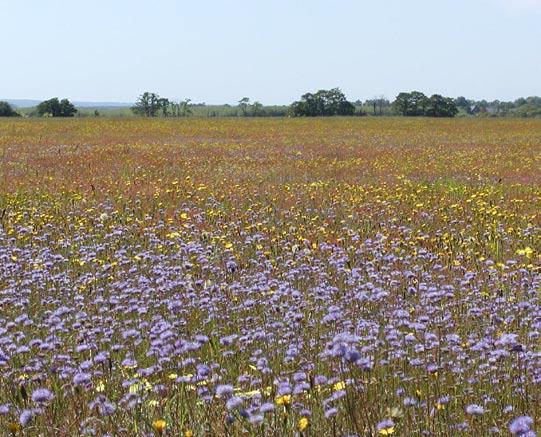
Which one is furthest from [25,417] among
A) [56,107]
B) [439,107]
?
[439,107]

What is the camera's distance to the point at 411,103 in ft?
307

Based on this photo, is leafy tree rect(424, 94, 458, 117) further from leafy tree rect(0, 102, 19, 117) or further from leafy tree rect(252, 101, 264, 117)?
leafy tree rect(0, 102, 19, 117)

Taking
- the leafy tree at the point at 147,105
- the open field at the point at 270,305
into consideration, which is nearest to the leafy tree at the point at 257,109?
the leafy tree at the point at 147,105

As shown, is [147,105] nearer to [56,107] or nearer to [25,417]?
[56,107]

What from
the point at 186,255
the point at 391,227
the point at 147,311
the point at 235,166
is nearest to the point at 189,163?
the point at 235,166

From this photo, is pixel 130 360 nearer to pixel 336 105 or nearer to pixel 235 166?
pixel 235 166

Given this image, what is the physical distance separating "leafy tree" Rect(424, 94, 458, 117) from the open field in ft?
249

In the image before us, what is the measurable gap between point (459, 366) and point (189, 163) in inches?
612

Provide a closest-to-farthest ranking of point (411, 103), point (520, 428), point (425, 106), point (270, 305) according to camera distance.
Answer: point (520, 428) → point (270, 305) → point (425, 106) → point (411, 103)

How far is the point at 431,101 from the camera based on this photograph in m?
90.1

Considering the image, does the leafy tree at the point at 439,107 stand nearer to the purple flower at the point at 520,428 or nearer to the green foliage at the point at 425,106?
the green foliage at the point at 425,106

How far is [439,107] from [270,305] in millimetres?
87440

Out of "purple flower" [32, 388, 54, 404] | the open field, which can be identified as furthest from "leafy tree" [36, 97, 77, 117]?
"purple flower" [32, 388, 54, 404]

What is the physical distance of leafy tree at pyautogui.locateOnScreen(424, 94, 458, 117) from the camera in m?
89.1
